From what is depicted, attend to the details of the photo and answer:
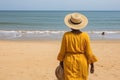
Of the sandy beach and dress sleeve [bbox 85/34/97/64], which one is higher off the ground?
dress sleeve [bbox 85/34/97/64]

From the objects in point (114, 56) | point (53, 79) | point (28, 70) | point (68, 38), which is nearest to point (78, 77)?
point (68, 38)

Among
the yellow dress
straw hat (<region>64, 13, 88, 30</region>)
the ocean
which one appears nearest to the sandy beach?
the yellow dress

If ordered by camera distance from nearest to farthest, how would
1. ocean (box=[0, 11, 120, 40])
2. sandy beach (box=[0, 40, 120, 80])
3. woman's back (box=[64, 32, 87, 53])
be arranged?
woman's back (box=[64, 32, 87, 53]) → sandy beach (box=[0, 40, 120, 80]) → ocean (box=[0, 11, 120, 40])

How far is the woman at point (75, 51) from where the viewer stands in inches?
158

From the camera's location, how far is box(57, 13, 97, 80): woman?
4023 millimetres

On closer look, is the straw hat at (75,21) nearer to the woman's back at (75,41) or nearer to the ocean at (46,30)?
the woman's back at (75,41)

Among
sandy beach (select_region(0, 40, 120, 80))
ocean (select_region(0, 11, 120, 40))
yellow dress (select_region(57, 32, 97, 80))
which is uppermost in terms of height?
yellow dress (select_region(57, 32, 97, 80))

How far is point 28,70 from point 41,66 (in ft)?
1.93

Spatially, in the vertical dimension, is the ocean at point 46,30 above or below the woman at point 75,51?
below

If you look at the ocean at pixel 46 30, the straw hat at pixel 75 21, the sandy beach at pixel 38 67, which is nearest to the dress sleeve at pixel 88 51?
the straw hat at pixel 75 21

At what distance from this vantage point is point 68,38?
4020 mm

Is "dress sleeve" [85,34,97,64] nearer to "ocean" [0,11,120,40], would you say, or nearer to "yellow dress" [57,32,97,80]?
"yellow dress" [57,32,97,80]

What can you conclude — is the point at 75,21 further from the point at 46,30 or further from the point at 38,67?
the point at 46,30

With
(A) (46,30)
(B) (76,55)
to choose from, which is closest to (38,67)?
(B) (76,55)
